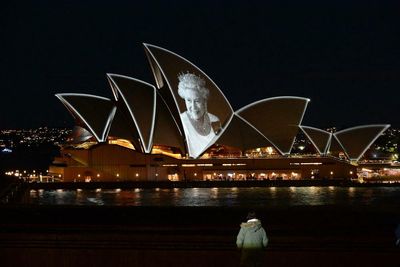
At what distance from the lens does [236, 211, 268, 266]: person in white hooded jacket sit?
208 inches

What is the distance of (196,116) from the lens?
159ft

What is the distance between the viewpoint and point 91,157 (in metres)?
47.6

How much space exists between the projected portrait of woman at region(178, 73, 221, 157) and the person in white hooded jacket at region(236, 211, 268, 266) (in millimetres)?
40064

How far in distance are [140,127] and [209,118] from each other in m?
7.41

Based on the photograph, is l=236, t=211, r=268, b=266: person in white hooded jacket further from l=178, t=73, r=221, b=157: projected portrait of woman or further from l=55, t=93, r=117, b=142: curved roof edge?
l=178, t=73, r=221, b=157: projected portrait of woman

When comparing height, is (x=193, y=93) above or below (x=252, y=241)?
A: above

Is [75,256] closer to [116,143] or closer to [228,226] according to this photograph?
[228,226]

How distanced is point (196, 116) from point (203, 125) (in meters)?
1.21

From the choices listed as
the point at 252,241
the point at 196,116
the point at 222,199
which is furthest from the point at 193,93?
the point at 252,241

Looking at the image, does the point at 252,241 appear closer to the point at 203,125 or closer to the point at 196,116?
the point at 196,116

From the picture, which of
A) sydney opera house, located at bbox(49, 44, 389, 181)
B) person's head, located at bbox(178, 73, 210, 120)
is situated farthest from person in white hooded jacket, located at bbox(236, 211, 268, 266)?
person's head, located at bbox(178, 73, 210, 120)

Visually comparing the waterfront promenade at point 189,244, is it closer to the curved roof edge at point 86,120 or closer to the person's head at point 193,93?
the curved roof edge at point 86,120

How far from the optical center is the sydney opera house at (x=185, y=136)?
44188mm

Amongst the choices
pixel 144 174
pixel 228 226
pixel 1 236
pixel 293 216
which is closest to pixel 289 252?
pixel 228 226
